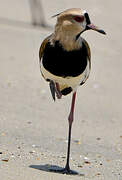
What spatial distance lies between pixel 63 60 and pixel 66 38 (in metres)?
0.21

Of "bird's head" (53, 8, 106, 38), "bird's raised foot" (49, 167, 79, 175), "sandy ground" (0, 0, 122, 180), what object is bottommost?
"bird's raised foot" (49, 167, 79, 175)

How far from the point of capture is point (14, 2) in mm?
15375

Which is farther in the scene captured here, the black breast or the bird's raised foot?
the bird's raised foot

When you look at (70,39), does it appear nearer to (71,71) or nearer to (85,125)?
(71,71)

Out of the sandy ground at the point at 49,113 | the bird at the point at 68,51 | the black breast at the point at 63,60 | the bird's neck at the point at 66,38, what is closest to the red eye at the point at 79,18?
the bird at the point at 68,51

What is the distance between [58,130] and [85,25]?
2.51 metres

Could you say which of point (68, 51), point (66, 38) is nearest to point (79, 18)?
point (66, 38)

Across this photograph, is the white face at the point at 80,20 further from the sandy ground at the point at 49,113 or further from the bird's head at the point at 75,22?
the sandy ground at the point at 49,113

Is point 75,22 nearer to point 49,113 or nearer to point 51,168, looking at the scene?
point 51,168

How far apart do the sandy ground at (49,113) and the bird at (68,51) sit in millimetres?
591

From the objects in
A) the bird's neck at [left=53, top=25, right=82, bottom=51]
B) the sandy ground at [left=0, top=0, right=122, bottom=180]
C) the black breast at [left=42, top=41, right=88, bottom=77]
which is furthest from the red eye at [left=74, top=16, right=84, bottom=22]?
the sandy ground at [left=0, top=0, right=122, bottom=180]

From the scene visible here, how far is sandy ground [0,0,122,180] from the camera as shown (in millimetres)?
6109

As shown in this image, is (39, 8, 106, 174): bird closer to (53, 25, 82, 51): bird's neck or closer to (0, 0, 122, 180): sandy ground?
(53, 25, 82, 51): bird's neck

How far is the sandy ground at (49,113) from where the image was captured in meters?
6.11
